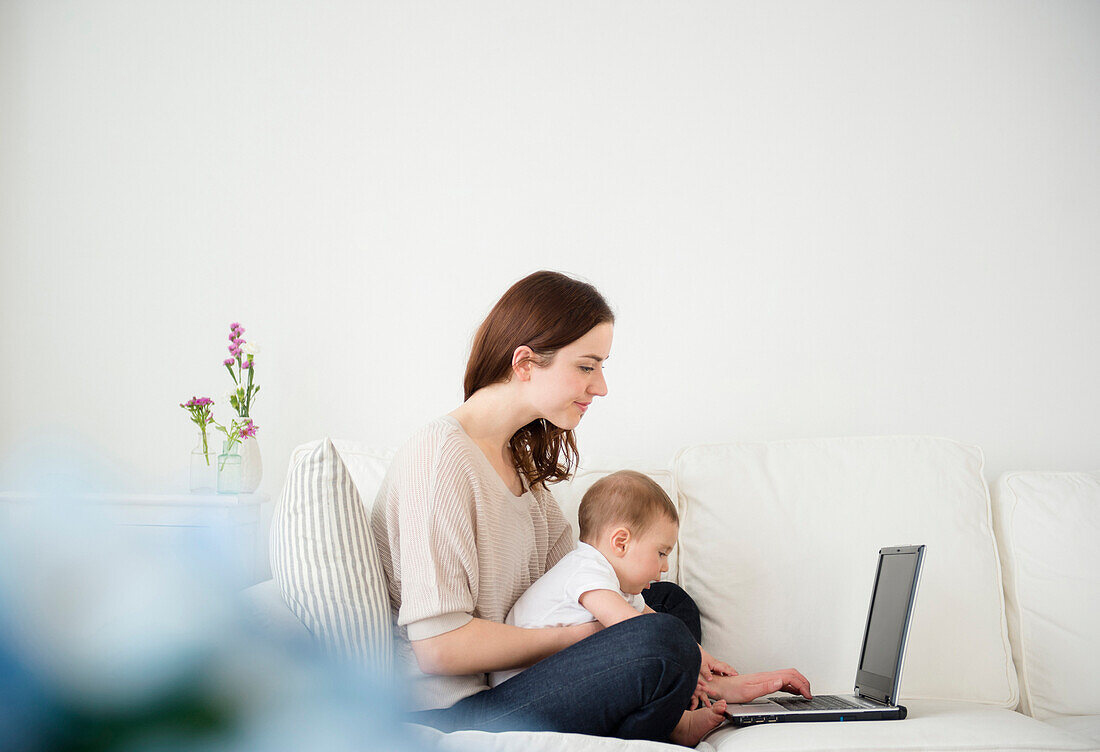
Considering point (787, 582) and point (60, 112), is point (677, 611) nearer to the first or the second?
point (787, 582)

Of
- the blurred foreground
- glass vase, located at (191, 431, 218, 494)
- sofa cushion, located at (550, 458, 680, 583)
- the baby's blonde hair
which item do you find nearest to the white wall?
glass vase, located at (191, 431, 218, 494)

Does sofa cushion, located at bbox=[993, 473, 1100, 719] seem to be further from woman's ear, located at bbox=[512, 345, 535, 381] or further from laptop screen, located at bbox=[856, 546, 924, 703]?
woman's ear, located at bbox=[512, 345, 535, 381]

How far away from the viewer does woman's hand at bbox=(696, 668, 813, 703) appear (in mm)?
1352

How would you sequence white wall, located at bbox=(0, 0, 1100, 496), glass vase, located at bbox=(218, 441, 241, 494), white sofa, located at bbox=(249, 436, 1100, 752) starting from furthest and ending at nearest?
white wall, located at bbox=(0, 0, 1100, 496) → glass vase, located at bbox=(218, 441, 241, 494) → white sofa, located at bbox=(249, 436, 1100, 752)

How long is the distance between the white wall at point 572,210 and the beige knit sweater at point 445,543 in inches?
31.6

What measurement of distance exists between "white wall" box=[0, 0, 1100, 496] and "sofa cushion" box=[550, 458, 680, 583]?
12.5 inches

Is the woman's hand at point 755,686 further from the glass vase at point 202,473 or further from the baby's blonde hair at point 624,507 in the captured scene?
the glass vase at point 202,473

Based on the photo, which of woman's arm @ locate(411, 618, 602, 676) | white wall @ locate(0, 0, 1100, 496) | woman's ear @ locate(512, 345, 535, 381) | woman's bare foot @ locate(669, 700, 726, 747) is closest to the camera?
woman's arm @ locate(411, 618, 602, 676)

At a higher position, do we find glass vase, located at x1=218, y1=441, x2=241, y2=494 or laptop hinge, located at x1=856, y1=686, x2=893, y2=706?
glass vase, located at x1=218, y1=441, x2=241, y2=494

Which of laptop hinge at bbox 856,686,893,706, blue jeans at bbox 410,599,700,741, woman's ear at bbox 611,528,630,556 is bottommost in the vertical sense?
laptop hinge at bbox 856,686,893,706

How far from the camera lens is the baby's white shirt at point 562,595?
125cm

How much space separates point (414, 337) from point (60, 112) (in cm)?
122

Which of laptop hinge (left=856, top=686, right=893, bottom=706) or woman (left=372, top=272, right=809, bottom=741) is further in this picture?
laptop hinge (left=856, top=686, right=893, bottom=706)

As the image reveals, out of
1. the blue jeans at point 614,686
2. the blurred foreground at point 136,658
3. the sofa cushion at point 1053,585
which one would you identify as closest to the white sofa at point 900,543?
the sofa cushion at point 1053,585
